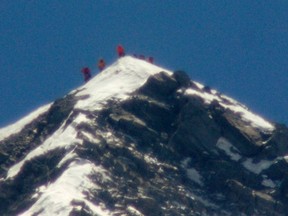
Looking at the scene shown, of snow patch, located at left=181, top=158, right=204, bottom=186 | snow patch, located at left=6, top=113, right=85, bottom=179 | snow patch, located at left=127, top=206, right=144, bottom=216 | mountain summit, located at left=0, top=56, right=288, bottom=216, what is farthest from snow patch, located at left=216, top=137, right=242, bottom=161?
snow patch, located at left=127, top=206, right=144, bottom=216

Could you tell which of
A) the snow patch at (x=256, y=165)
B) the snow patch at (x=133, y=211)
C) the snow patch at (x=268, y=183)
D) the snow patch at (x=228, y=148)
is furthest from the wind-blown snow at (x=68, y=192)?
the snow patch at (x=268, y=183)

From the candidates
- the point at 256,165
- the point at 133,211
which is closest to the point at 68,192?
the point at 133,211

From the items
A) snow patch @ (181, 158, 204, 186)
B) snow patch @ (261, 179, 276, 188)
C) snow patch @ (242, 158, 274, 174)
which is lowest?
snow patch @ (181, 158, 204, 186)

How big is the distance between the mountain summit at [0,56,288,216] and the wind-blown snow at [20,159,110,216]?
0.07 m

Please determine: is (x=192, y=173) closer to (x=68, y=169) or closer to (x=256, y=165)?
(x=256, y=165)

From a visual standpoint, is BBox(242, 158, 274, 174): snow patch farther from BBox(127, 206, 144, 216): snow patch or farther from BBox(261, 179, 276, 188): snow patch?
BBox(127, 206, 144, 216): snow patch

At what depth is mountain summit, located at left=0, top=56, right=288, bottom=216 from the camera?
7318 inches

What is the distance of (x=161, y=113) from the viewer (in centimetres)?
19812

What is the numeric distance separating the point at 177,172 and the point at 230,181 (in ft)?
13.4

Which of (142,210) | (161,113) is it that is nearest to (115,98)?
(161,113)

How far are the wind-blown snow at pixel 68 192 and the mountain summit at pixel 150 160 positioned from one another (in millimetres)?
71

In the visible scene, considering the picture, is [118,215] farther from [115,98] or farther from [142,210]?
[115,98]

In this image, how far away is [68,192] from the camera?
184125 mm

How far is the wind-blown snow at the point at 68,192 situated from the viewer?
182000mm
